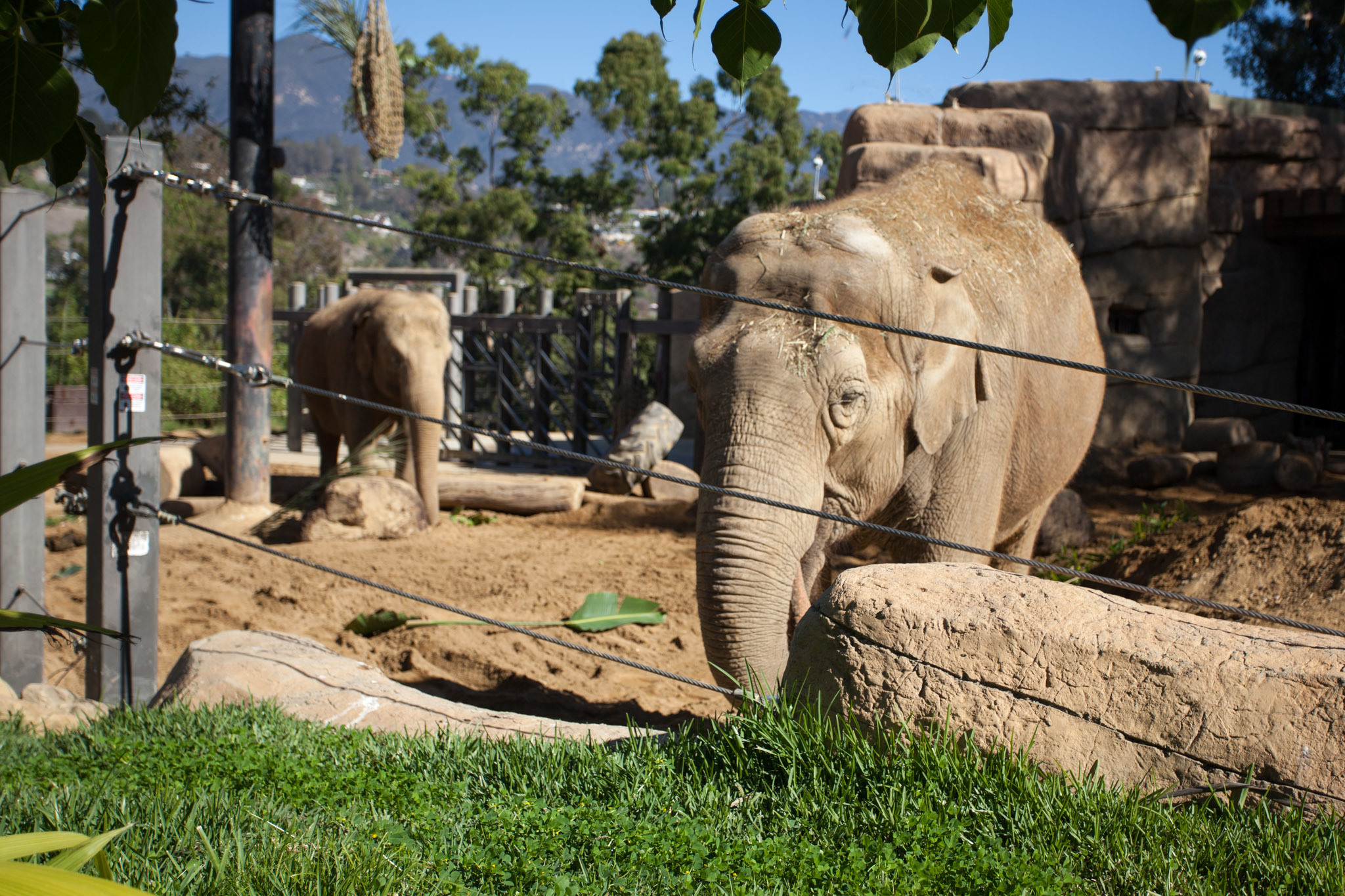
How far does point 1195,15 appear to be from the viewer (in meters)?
1.03

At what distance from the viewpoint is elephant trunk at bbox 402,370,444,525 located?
8.99 m

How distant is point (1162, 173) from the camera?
1202cm

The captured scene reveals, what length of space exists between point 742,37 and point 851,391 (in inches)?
93.8

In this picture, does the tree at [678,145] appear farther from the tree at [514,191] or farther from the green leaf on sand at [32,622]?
the green leaf on sand at [32,622]

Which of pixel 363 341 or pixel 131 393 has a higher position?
pixel 363 341

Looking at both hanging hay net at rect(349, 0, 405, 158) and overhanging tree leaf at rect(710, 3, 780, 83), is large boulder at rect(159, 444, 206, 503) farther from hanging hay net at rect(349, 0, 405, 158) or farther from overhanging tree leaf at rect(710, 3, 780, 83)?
overhanging tree leaf at rect(710, 3, 780, 83)

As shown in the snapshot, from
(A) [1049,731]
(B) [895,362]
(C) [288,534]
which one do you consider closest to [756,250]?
(B) [895,362]

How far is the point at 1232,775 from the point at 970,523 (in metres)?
2.04

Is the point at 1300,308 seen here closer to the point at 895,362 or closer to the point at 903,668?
the point at 895,362

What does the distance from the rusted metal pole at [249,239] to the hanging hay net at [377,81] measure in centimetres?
129

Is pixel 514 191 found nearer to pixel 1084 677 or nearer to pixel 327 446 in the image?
pixel 327 446

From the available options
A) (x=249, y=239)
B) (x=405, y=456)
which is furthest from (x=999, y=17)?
(x=249, y=239)

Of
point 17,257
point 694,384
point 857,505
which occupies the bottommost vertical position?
point 857,505

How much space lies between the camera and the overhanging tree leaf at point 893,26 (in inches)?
49.7
